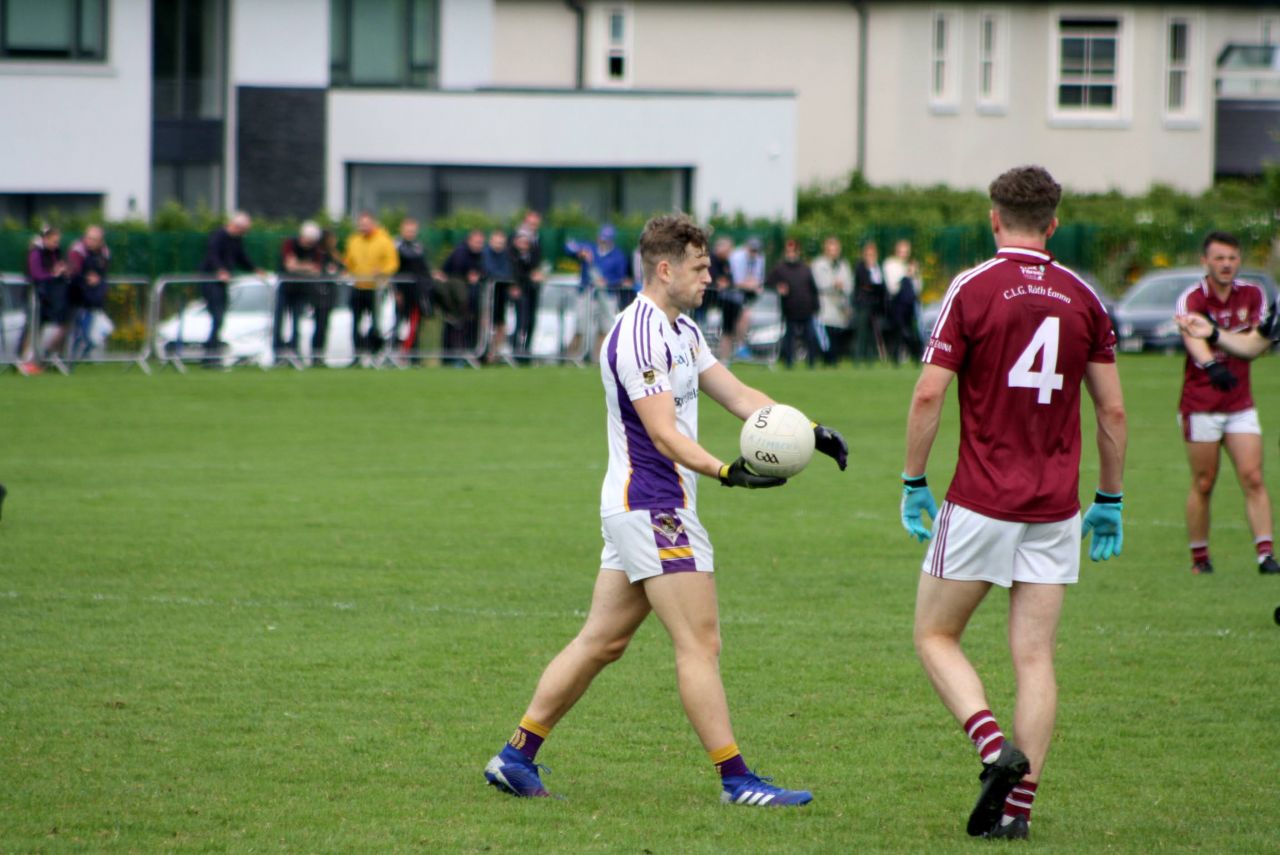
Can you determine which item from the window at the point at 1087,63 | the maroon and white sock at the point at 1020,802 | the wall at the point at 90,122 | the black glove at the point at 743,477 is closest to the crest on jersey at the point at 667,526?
the black glove at the point at 743,477

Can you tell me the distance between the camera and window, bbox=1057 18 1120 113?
46.6 metres

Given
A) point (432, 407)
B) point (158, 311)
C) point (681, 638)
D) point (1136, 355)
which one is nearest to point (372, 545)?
point (681, 638)

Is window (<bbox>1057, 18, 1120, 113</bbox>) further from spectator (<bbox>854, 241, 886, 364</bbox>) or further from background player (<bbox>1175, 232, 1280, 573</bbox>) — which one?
background player (<bbox>1175, 232, 1280, 573</bbox>)

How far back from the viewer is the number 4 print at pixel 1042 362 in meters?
6.08

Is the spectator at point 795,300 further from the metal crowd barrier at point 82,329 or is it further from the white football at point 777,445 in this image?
the white football at point 777,445

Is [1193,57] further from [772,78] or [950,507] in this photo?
[950,507]

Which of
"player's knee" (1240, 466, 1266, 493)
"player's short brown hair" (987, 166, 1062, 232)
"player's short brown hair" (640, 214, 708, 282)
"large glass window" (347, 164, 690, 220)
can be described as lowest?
"player's knee" (1240, 466, 1266, 493)

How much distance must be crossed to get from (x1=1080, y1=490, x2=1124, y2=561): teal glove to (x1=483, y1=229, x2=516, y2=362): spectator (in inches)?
816

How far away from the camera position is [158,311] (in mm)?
25547

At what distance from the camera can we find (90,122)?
3481 cm

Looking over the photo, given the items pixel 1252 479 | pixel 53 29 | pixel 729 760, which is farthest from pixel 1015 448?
pixel 53 29

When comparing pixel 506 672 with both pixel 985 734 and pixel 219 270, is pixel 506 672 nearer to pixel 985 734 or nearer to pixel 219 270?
pixel 985 734

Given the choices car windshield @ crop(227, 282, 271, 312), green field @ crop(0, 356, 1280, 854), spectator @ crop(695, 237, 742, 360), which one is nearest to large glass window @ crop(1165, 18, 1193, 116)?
spectator @ crop(695, 237, 742, 360)

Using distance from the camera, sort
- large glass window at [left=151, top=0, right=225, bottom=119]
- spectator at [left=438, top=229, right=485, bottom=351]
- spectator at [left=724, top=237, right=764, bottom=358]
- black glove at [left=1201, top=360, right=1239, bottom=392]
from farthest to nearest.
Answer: large glass window at [left=151, top=0, right=225, bottom=119] < spectator at [left=724, top=237, right=764, bottom=358] < spectator at [left=438, top=229, right=485, bottom=351] < black glove at [left=1201, top=360, right=1239, bottom=392]
